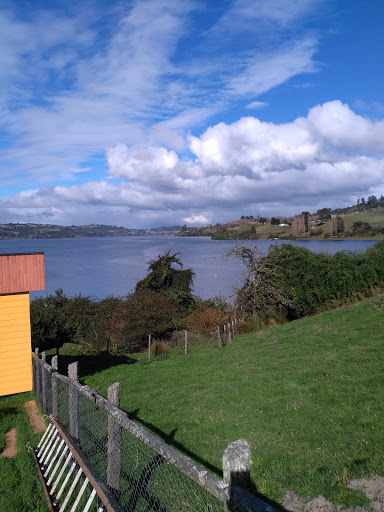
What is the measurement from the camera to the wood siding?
9500 millimetres

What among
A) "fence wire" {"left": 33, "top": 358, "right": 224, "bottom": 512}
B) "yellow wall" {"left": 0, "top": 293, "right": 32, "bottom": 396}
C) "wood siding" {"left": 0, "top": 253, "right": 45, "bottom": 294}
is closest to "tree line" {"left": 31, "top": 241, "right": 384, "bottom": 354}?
"yellow wall" {"left": 0, "top": 293, "right": 32, "bottom": 396}

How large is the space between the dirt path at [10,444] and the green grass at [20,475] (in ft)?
0.21

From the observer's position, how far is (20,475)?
5480mm

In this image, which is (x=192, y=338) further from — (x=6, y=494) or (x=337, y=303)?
(x=6, y=494)

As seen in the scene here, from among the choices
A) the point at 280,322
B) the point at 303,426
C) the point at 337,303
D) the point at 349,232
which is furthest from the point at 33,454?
the point at 349,232

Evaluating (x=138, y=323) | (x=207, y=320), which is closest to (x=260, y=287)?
(x=207, y=320)

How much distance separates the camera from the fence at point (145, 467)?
2197 millimetres

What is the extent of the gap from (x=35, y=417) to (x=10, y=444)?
4.77 ft

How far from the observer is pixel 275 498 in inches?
166

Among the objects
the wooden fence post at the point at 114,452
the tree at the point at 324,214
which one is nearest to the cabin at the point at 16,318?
the wooden fence post at the point at 114,452

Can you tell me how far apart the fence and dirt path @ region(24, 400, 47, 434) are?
1.00 ft

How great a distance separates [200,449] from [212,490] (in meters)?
3.84

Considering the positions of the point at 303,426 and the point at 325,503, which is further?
the point at 303,426

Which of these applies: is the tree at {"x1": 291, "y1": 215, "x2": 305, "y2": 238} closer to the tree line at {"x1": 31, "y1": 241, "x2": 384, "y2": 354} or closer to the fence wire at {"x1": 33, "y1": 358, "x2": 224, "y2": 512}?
the tree line at {"x1": 31, "y1": 241, "x2": 384, "y2": 354}
